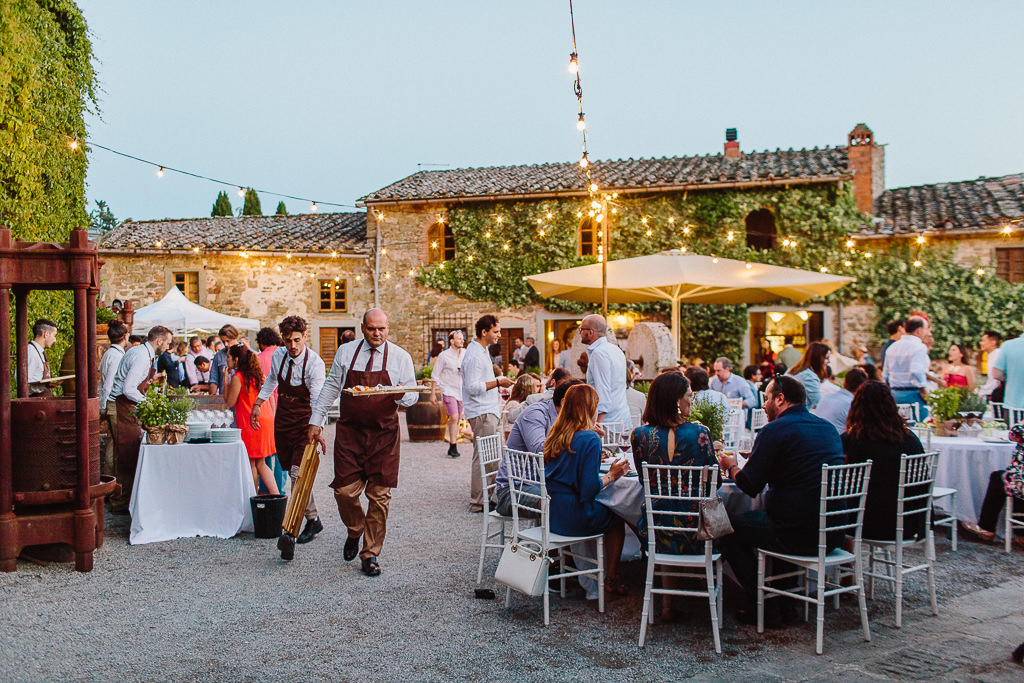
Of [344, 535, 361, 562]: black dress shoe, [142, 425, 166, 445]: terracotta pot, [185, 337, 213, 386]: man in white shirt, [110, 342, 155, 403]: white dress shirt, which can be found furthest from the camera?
[185, 337, 213, 386]: man in white shirt

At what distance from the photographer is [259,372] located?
20.2 ft

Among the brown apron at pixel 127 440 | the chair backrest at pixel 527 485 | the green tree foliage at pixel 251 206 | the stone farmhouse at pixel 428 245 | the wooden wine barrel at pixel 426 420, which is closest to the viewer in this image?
the chair backrest at pixel 527 485

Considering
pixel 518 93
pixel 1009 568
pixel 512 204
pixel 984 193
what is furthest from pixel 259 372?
pixel 984 193

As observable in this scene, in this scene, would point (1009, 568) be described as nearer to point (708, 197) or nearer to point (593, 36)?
point (593, 36)

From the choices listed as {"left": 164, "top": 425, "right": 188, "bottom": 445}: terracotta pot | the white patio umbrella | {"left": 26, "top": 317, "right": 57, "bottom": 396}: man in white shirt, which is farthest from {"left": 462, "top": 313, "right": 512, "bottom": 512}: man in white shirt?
{"left": 26, "top": 317, "right": 57, "bottom": 396}: man in white shirt

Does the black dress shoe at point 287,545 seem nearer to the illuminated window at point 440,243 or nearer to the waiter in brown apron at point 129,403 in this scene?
the waiter in brown apron at point 129,403

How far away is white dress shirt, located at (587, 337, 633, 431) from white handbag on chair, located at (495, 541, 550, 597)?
2048 mm

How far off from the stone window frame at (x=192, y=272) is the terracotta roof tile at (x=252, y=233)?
60 centimetres

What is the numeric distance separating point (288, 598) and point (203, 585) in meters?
0.63

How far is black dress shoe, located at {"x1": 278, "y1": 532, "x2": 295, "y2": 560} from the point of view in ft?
16.6

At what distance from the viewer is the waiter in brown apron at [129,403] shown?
612cm

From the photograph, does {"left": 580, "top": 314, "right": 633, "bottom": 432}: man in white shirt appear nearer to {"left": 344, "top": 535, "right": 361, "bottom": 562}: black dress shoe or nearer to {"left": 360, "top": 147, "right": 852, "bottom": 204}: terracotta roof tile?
{"left": 344, "top": 535, "right": 361, "bottom": 562}: black dress shoe

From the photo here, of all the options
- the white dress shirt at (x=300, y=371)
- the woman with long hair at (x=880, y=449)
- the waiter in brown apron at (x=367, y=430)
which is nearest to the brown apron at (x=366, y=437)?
the waiter in brown apron at (x=367, y=430)

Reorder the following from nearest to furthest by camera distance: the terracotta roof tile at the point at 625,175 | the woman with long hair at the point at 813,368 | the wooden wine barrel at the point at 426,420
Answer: the woman with long hair at the point at 813,368, the wooden wine barrel at the point at 426,420, the terracotta roof tile at the point at 625,175
